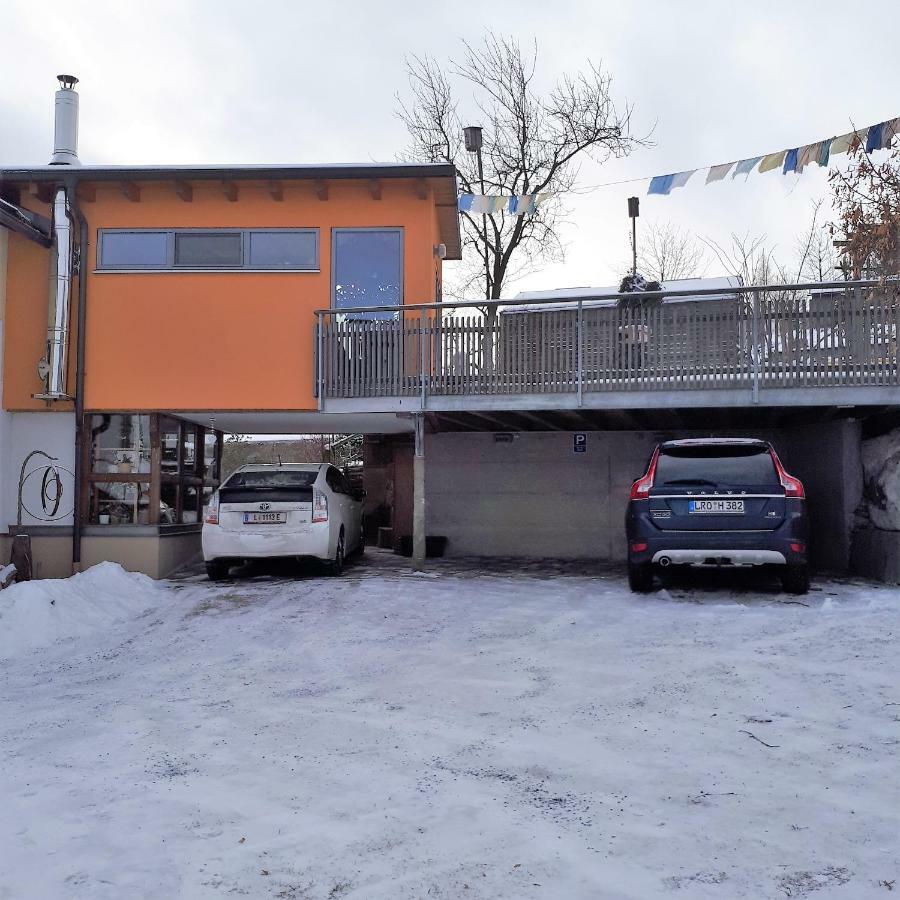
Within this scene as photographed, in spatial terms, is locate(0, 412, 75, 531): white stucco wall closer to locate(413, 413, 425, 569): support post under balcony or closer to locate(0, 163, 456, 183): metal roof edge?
locate(0, 163, 456, 183): metal roof edge

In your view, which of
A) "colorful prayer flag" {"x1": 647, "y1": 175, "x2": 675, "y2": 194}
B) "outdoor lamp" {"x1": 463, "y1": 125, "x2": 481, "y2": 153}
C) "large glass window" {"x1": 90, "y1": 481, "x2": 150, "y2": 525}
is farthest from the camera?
"outdoor lamp" {"x1": 463, "y1": 125, "x2": 481, "y2": 153}

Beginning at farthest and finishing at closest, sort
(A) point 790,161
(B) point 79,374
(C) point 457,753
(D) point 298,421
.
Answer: (D) point 298,421 < (B) point 79,374 < (A) point 790,161 < (C) point 457,753

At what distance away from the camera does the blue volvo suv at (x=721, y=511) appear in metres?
8.73

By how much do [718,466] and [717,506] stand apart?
17.2 inches

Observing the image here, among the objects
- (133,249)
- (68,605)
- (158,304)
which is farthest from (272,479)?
(133,249)

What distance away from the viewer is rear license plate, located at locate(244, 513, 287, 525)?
1077cm

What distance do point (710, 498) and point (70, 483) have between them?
8371 mm

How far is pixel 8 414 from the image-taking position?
12.2m

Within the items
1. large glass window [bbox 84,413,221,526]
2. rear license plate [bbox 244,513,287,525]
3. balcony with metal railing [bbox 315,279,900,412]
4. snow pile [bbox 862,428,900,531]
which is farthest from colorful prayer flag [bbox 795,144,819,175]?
large glass window [bbox 84,413,221,526]

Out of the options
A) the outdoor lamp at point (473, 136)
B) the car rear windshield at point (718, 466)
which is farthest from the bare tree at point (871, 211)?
the outdoor lamp at point (473, 136)

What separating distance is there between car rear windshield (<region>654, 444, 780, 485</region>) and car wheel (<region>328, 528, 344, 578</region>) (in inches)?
173

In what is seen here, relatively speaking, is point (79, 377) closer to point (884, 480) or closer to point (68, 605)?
point (68, 605)

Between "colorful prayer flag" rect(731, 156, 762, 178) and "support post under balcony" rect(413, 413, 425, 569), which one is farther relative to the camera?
"colorful prayer flag" rect(731, 156, 762, 178)

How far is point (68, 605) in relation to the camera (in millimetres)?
8969
